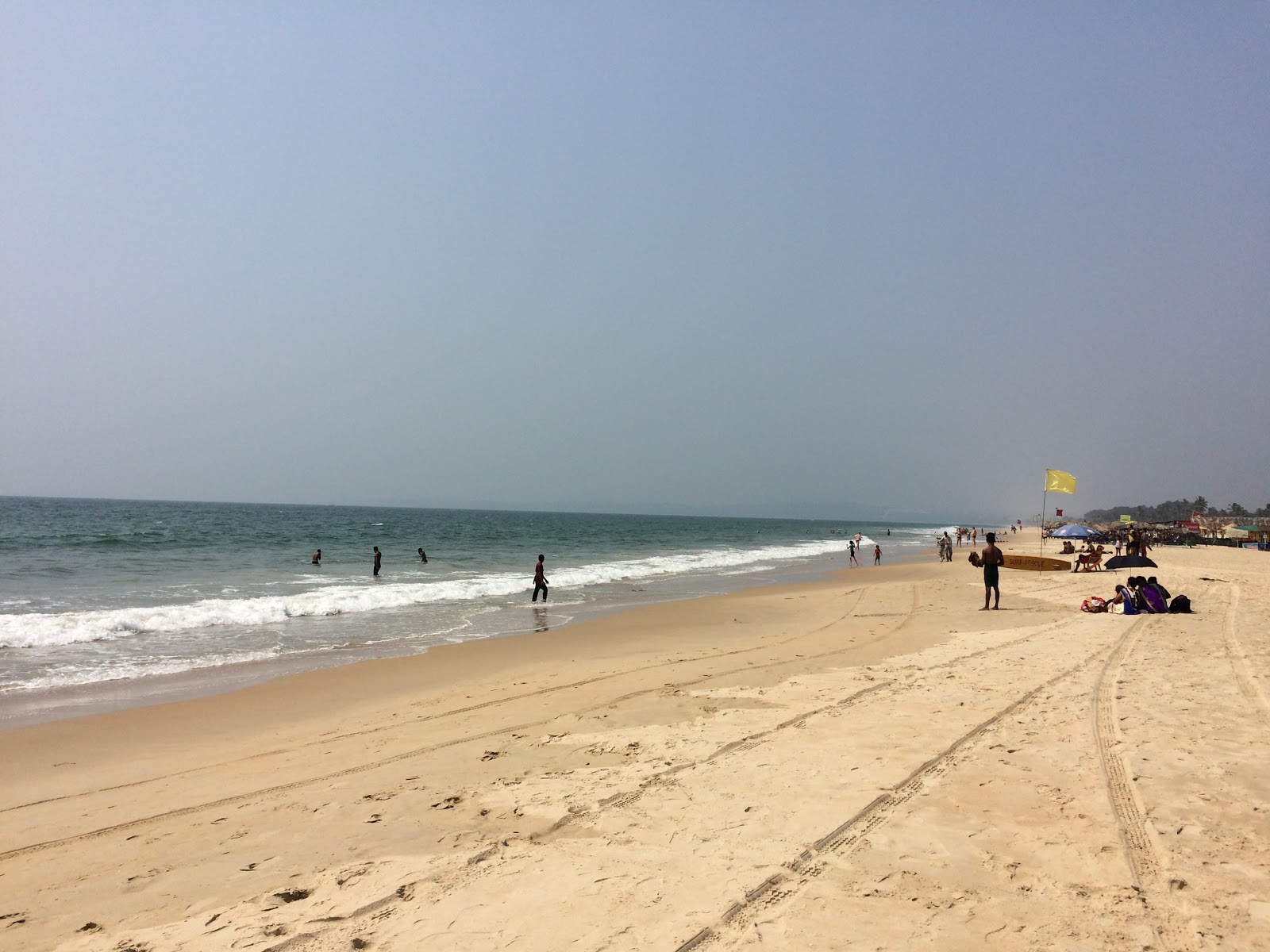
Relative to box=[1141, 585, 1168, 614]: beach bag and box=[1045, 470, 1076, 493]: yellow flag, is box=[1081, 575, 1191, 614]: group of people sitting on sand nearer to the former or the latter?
box=[1141, 585, 1168, 614]: beach bag

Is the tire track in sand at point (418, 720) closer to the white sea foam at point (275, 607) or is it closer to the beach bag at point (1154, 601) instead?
the beach bag at point (1154, 601)

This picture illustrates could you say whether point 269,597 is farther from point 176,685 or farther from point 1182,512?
point 1182,512

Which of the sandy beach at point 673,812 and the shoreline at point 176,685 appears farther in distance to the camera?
the shoreline at point 176,685

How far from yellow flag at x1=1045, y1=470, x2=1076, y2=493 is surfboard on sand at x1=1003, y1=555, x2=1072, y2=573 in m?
3.01

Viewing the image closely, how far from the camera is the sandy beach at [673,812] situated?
3728 mm

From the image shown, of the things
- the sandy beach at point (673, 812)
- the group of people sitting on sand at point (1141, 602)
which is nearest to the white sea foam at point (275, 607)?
the sandy beach at point (673, 812)

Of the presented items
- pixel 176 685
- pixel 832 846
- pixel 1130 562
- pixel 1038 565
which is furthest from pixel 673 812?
pixel 1038 565

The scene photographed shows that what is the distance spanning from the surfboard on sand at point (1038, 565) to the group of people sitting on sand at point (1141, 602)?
12.0 m

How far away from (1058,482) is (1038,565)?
10.8 feet

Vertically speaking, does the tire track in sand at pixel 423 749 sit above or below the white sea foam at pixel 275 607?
above

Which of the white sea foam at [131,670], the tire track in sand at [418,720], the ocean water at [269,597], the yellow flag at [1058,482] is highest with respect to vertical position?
the yellow flag at [1058,482]

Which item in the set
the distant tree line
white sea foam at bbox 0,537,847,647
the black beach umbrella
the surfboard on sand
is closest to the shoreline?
white sea foam at bbox 0,537,847,647

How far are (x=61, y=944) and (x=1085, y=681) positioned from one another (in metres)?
9.80

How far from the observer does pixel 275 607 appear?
1861 cm
